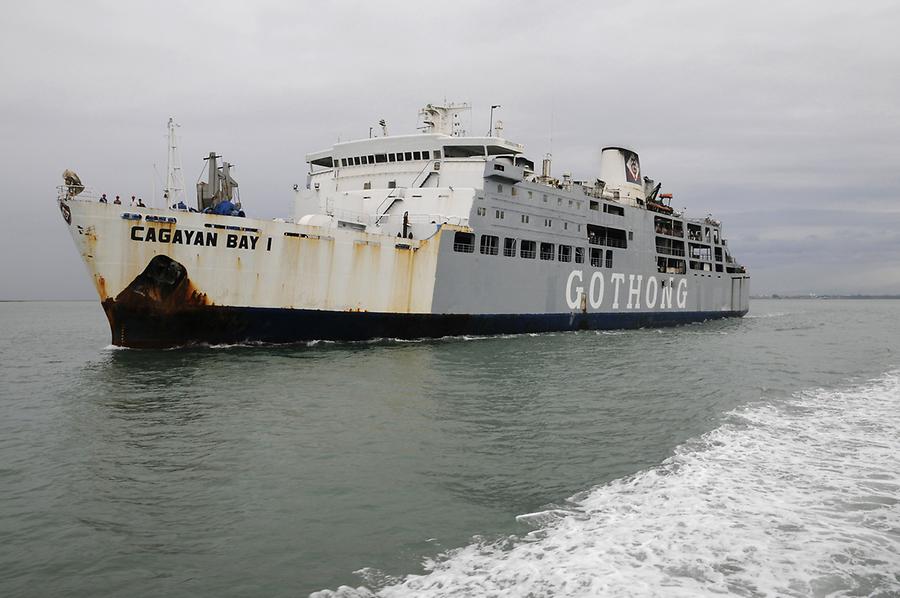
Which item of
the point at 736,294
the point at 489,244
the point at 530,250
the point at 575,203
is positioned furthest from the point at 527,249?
the point at 736,294

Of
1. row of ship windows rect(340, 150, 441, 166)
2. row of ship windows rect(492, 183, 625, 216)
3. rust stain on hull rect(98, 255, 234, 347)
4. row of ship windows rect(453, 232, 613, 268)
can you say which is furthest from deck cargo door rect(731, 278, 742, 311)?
rust stain on hull rect(98, 255, 234, 347)

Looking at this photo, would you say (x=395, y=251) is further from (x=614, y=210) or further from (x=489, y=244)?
(x=614, y=210)

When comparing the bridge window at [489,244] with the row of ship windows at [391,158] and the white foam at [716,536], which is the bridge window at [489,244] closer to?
the row of ship windows at [391,158]

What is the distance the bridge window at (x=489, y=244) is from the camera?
73.5 feet

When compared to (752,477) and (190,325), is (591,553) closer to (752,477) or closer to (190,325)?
(752,477)

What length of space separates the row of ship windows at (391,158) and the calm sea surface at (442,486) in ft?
40.8

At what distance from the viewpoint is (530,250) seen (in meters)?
24.7

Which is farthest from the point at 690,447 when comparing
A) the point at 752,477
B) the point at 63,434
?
the point at 63,434

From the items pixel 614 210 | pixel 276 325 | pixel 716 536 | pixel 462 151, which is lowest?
pixel 716 536

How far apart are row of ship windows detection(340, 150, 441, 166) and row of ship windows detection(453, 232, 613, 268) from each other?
410 centimetres

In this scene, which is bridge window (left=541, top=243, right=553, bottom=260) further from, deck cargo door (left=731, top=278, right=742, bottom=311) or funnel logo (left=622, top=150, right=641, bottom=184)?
deck cargo door (left=731, top=278, right=742, bottom=311)

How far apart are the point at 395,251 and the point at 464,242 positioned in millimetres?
3182

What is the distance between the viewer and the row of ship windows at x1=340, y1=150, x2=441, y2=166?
23.5 m

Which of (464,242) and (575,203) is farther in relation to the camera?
(575,203)
